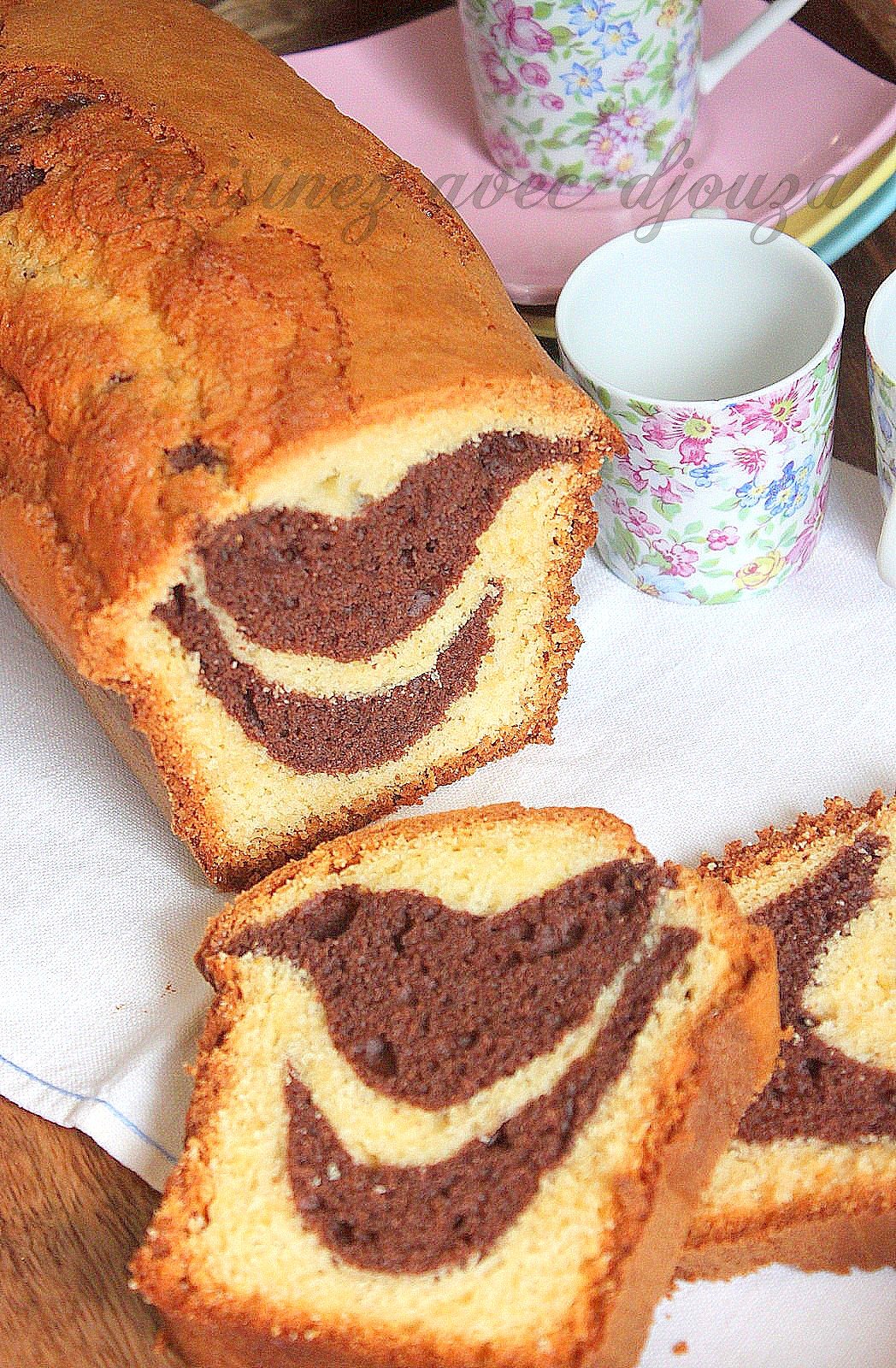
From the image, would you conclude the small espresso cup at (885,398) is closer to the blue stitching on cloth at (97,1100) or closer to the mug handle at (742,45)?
the mug handle at (742,45)

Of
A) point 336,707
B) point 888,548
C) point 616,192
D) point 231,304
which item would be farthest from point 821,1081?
point 616,192

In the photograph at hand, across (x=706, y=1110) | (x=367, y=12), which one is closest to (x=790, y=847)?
(x=706, y=1110)

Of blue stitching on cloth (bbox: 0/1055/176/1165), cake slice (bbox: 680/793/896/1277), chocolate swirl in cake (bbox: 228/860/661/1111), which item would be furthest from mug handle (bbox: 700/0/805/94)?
blue stitching on cloth (bbox: 0/1055/176/1165)

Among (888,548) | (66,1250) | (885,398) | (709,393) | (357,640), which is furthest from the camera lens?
(709,393)

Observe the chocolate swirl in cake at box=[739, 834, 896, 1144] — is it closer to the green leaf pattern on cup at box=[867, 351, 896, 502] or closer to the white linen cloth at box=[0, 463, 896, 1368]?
the white linen cloth at box=[0, 463, 896, 1368]

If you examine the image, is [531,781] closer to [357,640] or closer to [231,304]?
[357,640]

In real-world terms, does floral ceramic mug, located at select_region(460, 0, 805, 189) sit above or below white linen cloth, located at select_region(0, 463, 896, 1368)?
above

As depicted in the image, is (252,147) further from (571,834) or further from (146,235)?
(571,834)
